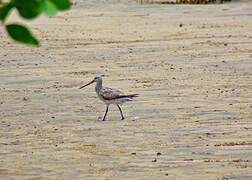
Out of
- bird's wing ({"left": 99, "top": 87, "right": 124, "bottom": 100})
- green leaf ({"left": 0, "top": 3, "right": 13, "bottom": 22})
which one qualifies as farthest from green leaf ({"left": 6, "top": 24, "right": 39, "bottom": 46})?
bird's wing ({"left": 99, "top": 87, "right": 124, "bottom": 100})

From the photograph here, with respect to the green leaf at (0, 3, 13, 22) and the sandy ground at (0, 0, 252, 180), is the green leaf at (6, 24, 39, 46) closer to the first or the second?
the green leaf at (0, 3, 13, 22)

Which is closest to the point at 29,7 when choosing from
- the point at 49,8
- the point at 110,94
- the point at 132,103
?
the point at 49,8

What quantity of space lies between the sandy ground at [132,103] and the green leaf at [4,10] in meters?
4.48

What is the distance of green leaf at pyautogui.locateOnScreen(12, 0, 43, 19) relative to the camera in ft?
6.28

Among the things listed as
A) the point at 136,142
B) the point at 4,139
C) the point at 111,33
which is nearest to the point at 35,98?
the point at 4,139

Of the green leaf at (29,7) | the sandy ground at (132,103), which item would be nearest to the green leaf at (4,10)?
the green leaf at (29,7)

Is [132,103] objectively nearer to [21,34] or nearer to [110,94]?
[110,94]

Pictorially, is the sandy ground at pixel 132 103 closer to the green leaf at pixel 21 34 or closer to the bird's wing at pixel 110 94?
the bird's wing at pixel 110 94

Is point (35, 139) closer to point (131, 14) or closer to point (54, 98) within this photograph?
point (54, 98)

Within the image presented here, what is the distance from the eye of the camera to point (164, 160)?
22.3 feet

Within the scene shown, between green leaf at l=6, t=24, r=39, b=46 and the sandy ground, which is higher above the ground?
green leaf at l=6, t=24, r=39, b=46

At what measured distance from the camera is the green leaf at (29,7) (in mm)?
1913

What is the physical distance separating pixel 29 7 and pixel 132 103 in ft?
26.7

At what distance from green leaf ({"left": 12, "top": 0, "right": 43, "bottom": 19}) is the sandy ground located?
4.47m
